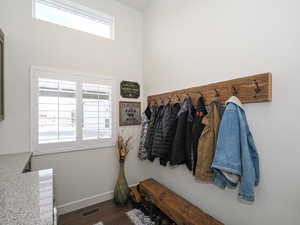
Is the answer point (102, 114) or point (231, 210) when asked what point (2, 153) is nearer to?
point (102, 114)

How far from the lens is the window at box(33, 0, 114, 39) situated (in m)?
1.95

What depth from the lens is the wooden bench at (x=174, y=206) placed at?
141 centimetres

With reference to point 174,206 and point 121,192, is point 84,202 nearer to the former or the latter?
point 121,192

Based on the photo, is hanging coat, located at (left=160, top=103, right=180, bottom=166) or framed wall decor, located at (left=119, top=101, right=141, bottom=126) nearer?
hanging coat, located at (left=160, top=103, right=180, bottom=166)

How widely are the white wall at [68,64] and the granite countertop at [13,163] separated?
0.46 feet

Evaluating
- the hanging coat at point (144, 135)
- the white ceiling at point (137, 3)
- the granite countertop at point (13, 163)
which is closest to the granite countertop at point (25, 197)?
the granite countertop at point (13, 163)

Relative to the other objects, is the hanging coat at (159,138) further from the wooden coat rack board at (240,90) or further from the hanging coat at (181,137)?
the wooden coat rack board at (240,90)

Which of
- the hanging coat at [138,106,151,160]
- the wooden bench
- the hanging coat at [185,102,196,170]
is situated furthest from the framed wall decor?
the hanging coat at [185,102,196,170]

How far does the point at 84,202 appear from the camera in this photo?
83.2 inches

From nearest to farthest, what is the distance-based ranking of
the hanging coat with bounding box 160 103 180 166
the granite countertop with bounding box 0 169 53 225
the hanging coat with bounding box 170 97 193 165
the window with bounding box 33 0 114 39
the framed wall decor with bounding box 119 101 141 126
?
the granite countertop with bounding box 0 169 53 225
the hanging coat with bounding box 170 97 193 165
the hanging coat with bounding box 160 103 180 166
the window with bounding box 33 0 114 39
the framed wall decor with bounding box 119 101 141 126

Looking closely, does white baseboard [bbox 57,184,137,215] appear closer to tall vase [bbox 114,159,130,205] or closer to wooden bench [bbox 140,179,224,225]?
tall vase [bbox 114,159,130,205]

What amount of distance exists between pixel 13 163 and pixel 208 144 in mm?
1929

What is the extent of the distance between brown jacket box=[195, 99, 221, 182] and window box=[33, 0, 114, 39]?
2.10 m

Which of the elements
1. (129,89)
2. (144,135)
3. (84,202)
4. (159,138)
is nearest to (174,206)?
(159,138)
